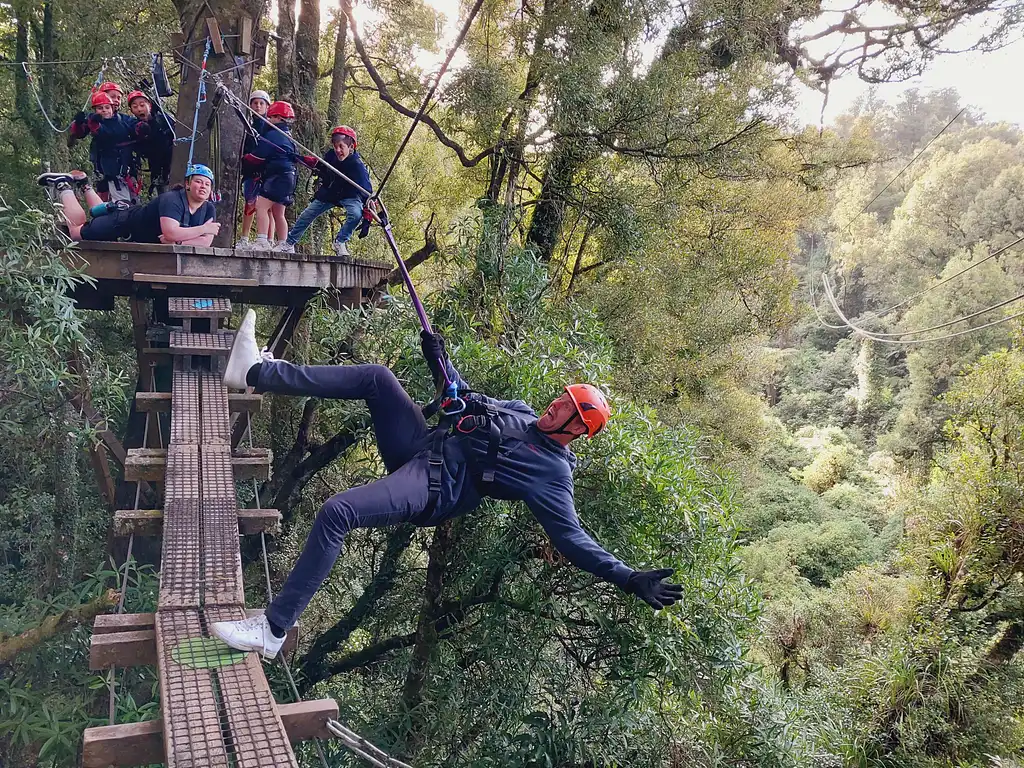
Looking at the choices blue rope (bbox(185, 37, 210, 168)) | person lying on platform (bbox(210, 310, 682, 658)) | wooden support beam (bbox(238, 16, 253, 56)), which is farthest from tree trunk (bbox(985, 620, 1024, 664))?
wooden support beam (bbox(238, 16, 253, 56))

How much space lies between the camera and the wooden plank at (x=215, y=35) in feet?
17.8

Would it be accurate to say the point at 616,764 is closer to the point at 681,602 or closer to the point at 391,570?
the point at 681,602

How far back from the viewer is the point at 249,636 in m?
2.80

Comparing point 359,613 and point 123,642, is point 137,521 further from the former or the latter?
point 359,613

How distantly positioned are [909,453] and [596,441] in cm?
1917

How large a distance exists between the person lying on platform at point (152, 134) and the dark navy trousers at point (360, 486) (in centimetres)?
346

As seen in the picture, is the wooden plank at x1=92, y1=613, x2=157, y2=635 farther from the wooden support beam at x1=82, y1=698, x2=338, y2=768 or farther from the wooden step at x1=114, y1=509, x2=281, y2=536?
the wooden step at x1=114, y1=509, x2=281, y2=536

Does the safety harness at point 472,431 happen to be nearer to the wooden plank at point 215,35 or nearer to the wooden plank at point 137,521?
the wooden plank at point 137,521

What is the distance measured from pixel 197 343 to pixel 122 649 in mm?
2353

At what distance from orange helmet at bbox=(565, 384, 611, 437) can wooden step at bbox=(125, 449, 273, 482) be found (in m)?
2.12

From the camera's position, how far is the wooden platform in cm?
457

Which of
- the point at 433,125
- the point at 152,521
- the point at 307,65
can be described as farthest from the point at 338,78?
the point at 152,521

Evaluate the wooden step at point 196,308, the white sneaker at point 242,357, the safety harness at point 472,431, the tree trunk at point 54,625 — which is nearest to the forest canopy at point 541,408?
the tree trunk at point 54,625

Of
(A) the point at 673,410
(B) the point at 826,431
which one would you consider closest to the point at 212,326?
(A) the point at 673,410
